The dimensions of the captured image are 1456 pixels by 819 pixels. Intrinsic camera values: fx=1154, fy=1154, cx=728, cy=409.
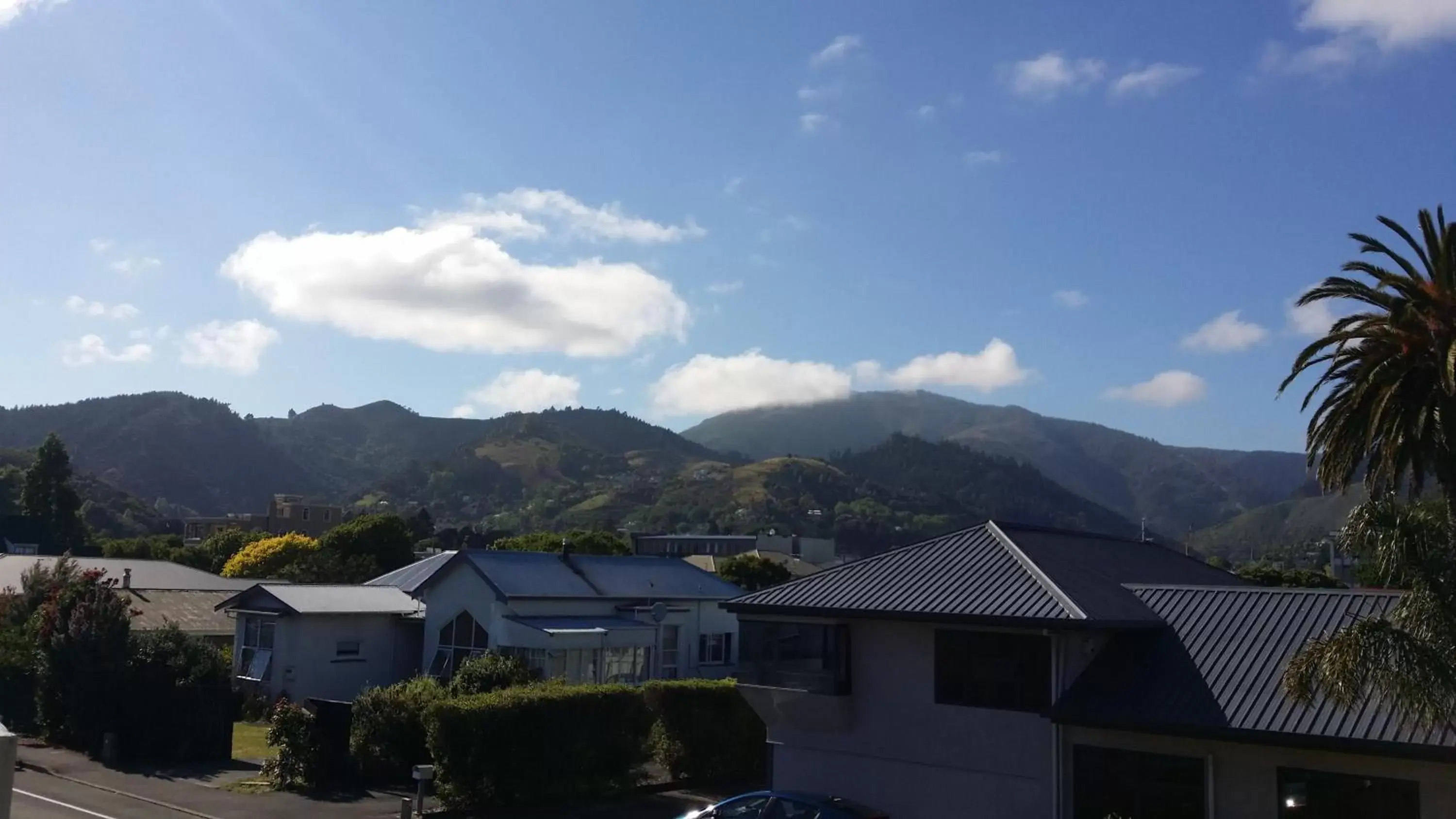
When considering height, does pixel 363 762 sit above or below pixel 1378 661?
below

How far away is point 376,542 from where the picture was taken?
255ft

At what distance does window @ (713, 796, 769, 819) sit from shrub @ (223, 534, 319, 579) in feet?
203

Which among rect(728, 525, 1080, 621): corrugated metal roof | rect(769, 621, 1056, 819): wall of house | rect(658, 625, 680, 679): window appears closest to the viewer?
rect(769, 621, 1056, 819): wall of house

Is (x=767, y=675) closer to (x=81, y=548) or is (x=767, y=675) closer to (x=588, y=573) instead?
(x=588, y=573)

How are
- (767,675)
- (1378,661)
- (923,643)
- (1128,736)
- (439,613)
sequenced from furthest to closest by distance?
(439,613)
(767,675)
(923,643)
(1128,736)
(1378,661)

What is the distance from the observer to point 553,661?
32156 millimetres

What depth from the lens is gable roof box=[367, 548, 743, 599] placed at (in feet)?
111

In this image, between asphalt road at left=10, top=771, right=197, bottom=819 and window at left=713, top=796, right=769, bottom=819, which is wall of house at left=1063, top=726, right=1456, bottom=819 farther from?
asphalt road at left=10, top=771, right=197, bottom=819

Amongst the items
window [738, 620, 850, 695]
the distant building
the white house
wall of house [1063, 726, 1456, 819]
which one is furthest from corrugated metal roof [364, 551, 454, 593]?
the distant building

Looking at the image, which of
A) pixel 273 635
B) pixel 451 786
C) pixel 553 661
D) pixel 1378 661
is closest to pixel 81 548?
pixel 273 635

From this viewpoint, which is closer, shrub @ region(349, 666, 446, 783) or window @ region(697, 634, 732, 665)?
shrub @ region(349, 666, 446, 783)

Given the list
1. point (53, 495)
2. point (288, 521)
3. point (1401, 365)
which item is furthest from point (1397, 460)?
point (288, 521)

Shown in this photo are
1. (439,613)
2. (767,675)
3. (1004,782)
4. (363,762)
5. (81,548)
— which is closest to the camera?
(1004,782)

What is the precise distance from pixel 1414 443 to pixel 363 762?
71.2 ft
